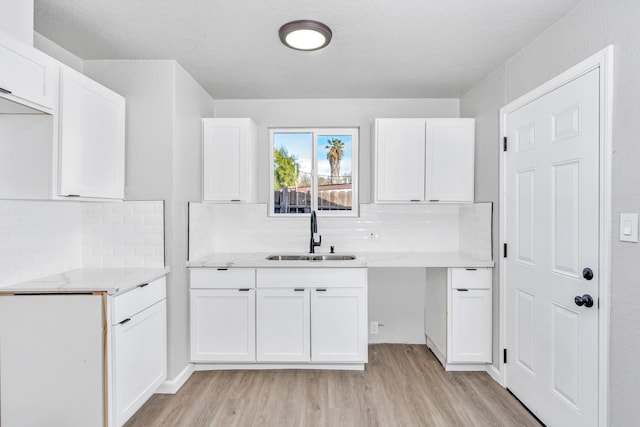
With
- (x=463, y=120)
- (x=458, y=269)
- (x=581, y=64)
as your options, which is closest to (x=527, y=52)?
(x=581, y=64)

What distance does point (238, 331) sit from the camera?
2.89 m

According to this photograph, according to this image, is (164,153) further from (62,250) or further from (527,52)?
(527,52)

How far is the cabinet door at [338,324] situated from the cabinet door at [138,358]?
45.8 inches

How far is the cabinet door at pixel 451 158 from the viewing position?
3197 millimetres

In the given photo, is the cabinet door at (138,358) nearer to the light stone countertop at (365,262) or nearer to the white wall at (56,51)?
the light stone countertop at (365,262)

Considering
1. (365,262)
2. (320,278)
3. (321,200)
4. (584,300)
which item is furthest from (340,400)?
(321,200)

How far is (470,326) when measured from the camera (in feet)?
9.53

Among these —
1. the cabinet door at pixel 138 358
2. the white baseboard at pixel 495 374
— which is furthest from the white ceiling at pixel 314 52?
the white baseboard at pixel 495 374

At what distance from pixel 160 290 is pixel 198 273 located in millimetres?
395

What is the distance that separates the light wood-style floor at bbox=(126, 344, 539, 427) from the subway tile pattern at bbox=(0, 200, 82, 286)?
1182mm

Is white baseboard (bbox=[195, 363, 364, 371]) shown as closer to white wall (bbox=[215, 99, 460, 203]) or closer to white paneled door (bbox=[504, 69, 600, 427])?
white paneled door (bbox=[504, 69, 600, 427])

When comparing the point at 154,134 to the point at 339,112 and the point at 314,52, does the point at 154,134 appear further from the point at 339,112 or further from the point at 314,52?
the point at 339,112

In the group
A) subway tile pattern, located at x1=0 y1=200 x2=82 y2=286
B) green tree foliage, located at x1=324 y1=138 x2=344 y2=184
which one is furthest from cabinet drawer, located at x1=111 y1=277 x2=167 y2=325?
green tree foliage, located at x1=324 y1=138 x2=344 y2=184

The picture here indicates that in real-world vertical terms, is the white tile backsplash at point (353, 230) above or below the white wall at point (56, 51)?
below
